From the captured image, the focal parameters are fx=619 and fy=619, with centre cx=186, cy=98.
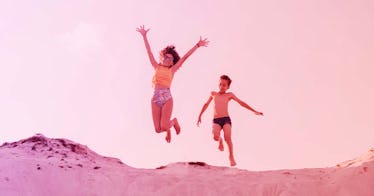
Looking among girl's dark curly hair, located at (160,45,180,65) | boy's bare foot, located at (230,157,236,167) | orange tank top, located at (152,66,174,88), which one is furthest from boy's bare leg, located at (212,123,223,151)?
girl's dark curly hair, located at (160,45,180,65)

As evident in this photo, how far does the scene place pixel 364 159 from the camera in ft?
28.2

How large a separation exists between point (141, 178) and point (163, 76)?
74.1 inches

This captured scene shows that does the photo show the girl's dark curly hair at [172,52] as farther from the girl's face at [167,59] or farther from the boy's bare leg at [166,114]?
the boy's bare leg at [166,114]

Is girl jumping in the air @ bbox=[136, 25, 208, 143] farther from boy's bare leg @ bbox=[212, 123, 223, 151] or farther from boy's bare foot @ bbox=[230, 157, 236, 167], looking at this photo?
boy's bare foot @ bbox=[230, 157, 236, 167]

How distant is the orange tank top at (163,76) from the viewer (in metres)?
9.60

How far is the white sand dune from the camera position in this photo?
304 inches

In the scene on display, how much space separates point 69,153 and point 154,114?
144cm

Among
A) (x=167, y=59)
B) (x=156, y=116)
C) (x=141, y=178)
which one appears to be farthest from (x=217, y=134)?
(x=141, y=178)

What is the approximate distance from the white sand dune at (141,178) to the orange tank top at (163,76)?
4.52 ft

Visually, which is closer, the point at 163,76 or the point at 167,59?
the point at 163,76

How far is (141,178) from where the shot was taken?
8398mm

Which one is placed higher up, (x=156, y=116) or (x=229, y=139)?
(x=156, y=116)

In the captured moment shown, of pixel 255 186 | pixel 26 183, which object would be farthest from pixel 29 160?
pixel 255 186

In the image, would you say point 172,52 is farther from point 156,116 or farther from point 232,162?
point 232,162
